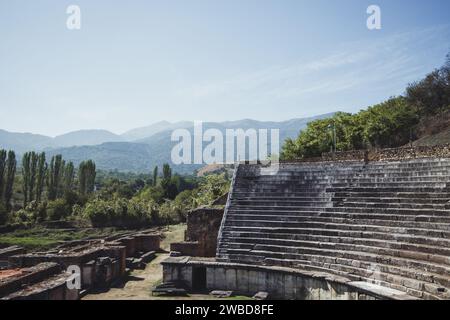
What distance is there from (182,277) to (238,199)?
162 inches

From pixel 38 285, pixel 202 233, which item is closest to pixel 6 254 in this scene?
pixel 38 285

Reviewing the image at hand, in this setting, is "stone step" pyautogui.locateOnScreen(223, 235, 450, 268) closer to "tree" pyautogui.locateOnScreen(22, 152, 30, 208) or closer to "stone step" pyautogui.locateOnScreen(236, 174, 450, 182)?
"stone step" pyautogui.locateOnScreen(236, 174, 450, 182)

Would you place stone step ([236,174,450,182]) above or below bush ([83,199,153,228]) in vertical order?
above

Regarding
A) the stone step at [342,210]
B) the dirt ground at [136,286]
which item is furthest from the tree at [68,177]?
the stone step at [342,210]

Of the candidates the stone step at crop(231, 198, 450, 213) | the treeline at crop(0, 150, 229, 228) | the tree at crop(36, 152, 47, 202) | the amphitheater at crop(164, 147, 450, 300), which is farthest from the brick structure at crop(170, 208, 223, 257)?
the tree at crop(36, 152, 47, 202)

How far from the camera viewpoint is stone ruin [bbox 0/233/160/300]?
9922 mm

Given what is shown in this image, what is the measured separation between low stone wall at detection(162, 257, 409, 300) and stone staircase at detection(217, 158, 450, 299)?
52cm

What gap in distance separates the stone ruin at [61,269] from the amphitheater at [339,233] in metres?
2.49

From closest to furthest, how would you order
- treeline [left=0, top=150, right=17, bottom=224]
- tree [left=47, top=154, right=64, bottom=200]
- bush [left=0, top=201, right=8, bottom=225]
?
bush [left=0, top=201, right=8, bottom=225] → treeline [left=0, top=150, right=17, bottom=224] → tree [left=47, top=154, right=64, bottom=200]

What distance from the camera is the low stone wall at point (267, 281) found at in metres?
10.4

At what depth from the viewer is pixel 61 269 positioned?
502 inches

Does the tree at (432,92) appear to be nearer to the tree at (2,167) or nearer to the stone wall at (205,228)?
the stone wall at (205,228)
